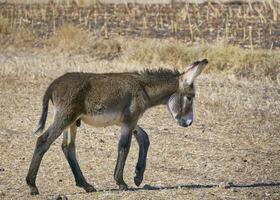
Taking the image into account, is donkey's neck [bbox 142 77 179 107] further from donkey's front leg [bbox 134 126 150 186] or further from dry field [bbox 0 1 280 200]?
dry field [bbox 0 1 280 200]

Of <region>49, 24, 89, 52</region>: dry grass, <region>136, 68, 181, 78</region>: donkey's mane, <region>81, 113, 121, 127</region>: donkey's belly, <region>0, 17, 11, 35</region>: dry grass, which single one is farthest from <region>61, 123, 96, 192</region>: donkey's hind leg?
<region>0, 17, 11, 35</region>: dry grass

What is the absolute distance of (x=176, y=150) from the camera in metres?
13.2

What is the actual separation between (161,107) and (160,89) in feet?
16.6

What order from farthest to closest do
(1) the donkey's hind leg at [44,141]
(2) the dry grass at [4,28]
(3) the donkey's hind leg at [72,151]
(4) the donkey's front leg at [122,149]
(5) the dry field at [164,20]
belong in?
(2) the dry grass at [4,28] → (5) the dry field at [164,20] → (3) the donkey's hind leg at [72,151] → (4) the donkey's front leg at [122,149] → (1) the donkey's hind leg at [44,141]

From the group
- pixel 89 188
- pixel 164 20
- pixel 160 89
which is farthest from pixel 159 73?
pixel 164 20

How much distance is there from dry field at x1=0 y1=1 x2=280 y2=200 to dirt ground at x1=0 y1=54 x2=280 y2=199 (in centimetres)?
2

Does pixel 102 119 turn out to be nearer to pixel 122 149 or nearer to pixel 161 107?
pixel 122 149

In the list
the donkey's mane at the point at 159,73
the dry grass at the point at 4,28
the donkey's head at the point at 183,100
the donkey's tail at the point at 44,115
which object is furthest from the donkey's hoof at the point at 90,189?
the dry grass at the point at 4,28

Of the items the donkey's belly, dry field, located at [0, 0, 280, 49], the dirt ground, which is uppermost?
the donkey's belly

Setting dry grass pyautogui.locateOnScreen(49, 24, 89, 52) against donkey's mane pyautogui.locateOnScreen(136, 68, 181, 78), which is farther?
dry grass pyautogui.locateOnScreen(49, 24, 89, 52)

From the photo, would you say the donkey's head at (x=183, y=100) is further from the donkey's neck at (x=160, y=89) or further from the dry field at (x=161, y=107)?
the dry field at (x=161, y=107)

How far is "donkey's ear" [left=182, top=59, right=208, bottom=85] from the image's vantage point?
1122 centimetres

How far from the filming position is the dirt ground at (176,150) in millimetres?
10984

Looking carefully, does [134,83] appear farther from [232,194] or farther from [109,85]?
[232,194]
